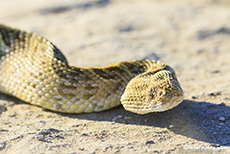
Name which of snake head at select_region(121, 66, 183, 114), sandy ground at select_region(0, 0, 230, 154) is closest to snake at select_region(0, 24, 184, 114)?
snake head at select_region(121, 66, 183, 114)

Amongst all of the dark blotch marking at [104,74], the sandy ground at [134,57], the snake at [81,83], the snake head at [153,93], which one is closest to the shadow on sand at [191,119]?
the sandy ground at [134,57]

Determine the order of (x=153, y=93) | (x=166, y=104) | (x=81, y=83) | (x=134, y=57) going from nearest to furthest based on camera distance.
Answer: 1. (x=166, y=104)
2. (x=153, y=93)
3. (x=81, y=83)
4. (x=134, y=57)

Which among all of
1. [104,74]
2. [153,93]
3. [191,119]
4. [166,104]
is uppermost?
[104,74]

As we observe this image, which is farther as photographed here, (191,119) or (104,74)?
(104,74)

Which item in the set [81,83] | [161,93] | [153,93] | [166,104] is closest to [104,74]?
[81,83]

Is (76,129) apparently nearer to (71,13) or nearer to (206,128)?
(206,128)

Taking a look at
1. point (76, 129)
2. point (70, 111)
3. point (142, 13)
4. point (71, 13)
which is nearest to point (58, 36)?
point (71, 13)

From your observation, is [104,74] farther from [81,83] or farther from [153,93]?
[153,93]

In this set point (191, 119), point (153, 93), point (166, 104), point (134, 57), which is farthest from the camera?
point (134, 57)

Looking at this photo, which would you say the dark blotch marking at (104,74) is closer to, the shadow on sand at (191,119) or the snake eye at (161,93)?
the shadow on sand at (191,119)
